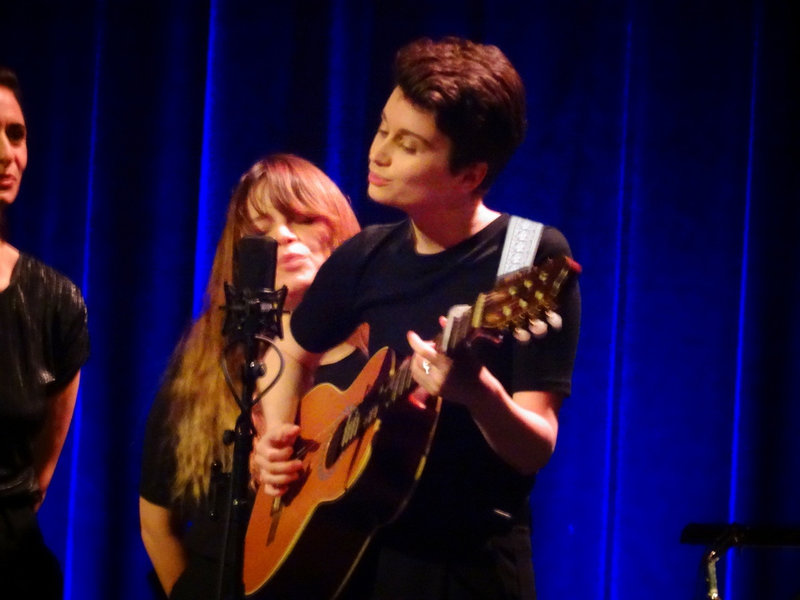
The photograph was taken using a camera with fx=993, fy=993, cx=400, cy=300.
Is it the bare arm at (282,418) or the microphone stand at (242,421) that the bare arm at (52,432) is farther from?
the microphone stand at (242,421)

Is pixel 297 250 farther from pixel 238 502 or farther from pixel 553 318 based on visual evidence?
pixel 553 318

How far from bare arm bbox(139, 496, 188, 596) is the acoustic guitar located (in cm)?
40

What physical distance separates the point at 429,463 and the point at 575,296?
1.28 feet

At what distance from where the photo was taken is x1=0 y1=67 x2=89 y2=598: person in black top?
1.95 meters

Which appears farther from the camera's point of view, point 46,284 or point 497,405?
point 46,284

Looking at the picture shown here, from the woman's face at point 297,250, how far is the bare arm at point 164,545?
0.62 m

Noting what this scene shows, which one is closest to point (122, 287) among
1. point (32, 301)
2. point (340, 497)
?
point (32, 301)

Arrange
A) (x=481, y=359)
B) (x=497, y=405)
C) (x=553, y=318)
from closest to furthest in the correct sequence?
(x=553, y=318), (x=497, y=405), (x=481, y=359)

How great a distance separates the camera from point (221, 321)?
7.77ft

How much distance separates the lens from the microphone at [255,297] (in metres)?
1.67

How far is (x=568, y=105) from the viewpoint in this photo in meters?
2.37

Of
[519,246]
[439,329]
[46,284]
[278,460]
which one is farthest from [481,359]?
[46,284]

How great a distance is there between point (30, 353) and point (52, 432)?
23 centimetres

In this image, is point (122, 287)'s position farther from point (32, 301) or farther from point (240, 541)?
point (240, 541)
